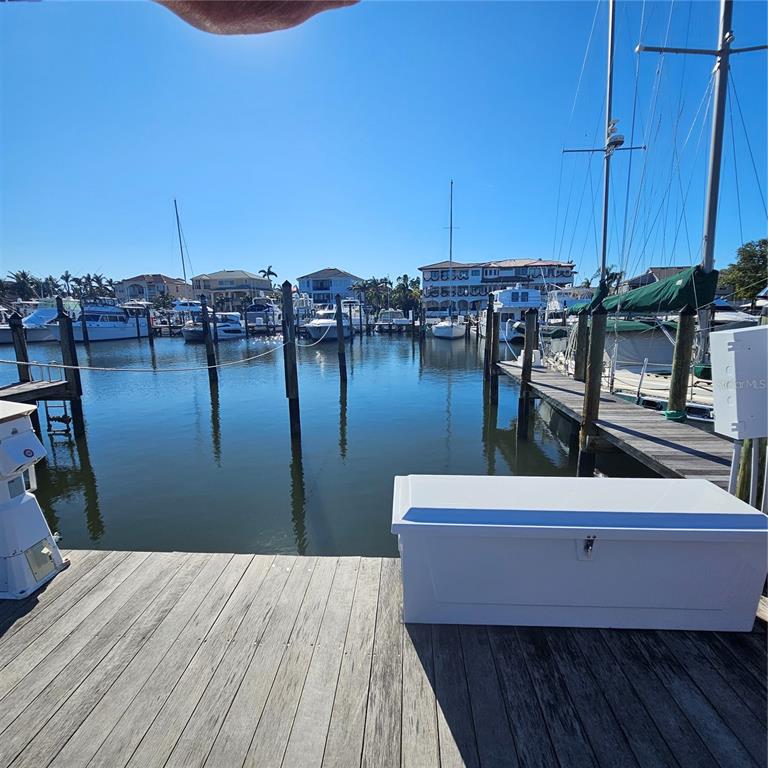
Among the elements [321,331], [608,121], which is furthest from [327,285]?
[608,121]

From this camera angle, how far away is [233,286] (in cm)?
7394

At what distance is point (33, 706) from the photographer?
6.18ft

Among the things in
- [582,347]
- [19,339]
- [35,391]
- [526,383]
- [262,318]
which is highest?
[19,339]

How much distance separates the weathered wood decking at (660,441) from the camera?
13.8 feet

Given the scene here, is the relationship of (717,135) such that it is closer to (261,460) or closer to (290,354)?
(290,354)

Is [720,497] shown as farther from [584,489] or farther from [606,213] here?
[606,213]

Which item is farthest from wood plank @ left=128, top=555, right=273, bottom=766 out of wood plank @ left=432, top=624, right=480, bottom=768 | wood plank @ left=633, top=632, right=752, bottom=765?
wood plank @ left=633, top=632, right=752, bottom=765

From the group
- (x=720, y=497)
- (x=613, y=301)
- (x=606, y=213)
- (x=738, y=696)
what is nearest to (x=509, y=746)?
(x=738, y=696)

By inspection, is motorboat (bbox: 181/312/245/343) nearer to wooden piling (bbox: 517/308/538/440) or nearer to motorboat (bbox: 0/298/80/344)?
motorboat (bbox: 0/298/80/344)

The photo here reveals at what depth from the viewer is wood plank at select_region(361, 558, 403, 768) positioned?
1655mm

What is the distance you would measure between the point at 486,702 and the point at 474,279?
59.3 meters

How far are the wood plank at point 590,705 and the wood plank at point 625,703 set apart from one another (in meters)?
0.03

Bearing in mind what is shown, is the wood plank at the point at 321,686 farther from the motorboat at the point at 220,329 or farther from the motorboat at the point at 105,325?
the motorboat at the point at 105,325

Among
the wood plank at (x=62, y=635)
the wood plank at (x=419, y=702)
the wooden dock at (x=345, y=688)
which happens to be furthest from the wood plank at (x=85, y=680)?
the wood plank at (x=419, y=702)
